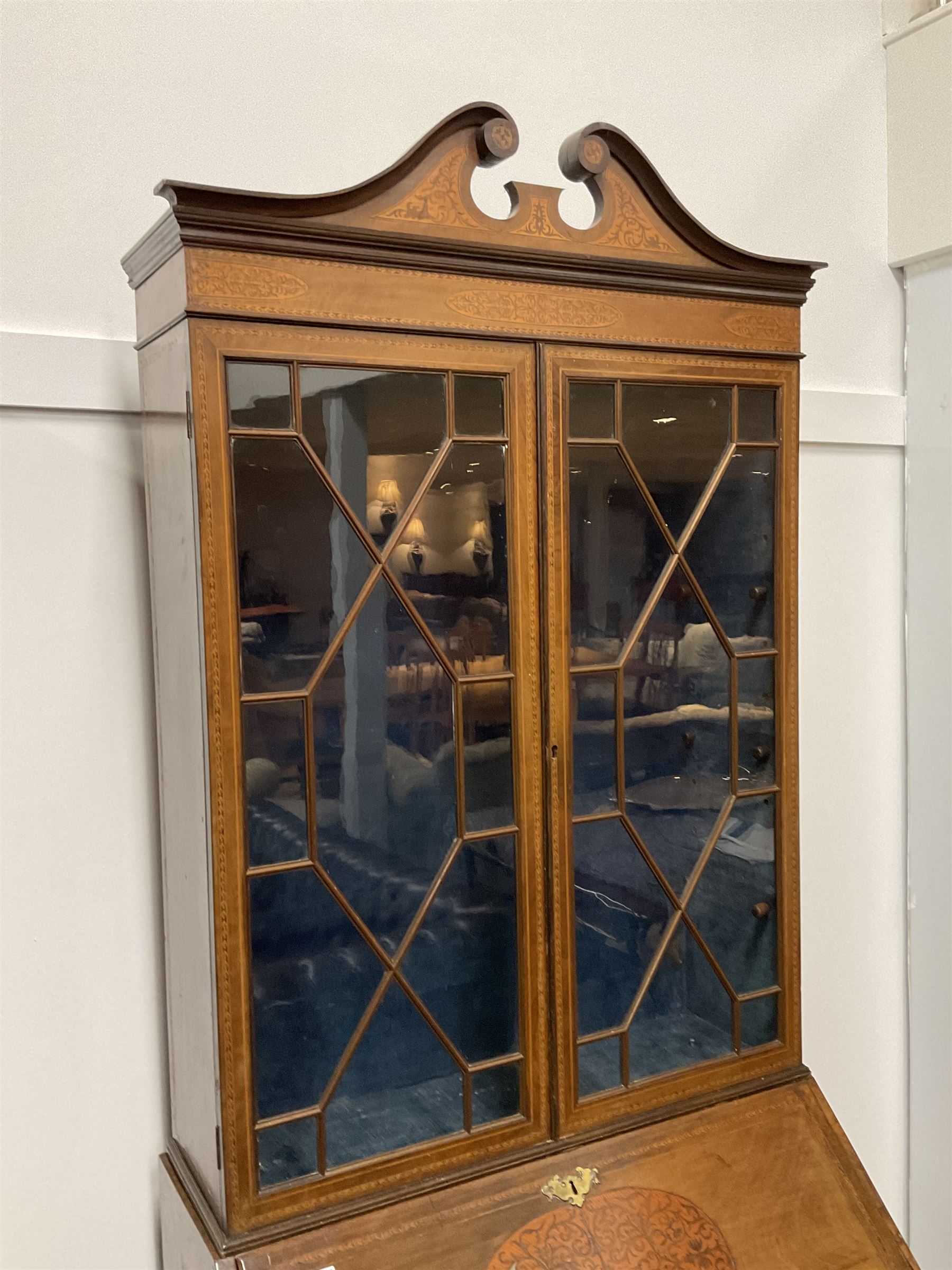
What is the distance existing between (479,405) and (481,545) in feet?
0.55

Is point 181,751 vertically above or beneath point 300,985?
above

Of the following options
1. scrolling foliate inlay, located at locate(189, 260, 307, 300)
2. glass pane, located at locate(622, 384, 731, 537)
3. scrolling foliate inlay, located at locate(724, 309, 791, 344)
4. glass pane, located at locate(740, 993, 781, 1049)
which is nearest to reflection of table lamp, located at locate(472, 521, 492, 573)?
glass pane, located at locate(622, 384, 731, 537)

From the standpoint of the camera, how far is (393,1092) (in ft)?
4.47

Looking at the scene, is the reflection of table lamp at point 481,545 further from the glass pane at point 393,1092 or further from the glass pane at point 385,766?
the glass pane at point 393,1092

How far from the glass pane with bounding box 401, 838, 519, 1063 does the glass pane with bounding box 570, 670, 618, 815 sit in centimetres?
13

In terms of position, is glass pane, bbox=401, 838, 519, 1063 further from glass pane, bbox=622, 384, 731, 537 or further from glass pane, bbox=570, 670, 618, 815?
glass pane, bbox=622, 384, 731, 537

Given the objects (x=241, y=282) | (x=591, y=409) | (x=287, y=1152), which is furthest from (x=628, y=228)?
(x=287, y=1152)

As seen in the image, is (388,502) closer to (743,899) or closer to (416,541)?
(416,541)

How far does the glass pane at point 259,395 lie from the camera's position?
48.0 inches

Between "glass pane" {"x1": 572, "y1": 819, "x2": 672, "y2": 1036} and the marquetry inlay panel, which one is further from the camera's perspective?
"glass pane" {"x1": 572, "y1": 819, "x2": 672, "y2": 1036}

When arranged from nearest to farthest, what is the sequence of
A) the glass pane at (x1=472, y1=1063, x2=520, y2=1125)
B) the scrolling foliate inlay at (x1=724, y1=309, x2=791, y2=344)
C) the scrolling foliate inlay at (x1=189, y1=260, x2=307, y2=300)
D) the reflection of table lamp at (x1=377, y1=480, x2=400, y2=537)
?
the scrolling foliate inlay at (x1=189, y1=260, x2=307, y2=300)
the reflection of table lamp at (x1=377, y1=480, x2=400, y2=537)
the glass pane at (x1=472, y1=1063, x2=520, y2=1125)
the scrolling foliate inlay at (x1=724, y1=309, x2=791, y2=344)

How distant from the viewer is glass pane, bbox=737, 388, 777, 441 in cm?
154

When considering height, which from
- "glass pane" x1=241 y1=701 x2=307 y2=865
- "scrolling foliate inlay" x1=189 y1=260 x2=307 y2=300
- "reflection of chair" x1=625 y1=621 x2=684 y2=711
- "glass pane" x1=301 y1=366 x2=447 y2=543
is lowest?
"glass pane" x1=241 y1=701 x2=307 y2=865

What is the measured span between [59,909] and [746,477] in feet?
3.66
